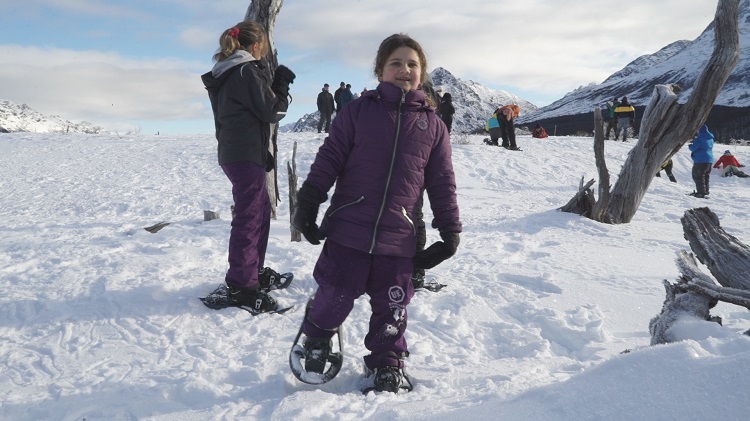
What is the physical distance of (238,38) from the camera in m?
3.00

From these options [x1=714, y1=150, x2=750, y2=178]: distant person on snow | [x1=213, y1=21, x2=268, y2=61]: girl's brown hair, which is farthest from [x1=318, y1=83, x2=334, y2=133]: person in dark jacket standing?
[x1=213, y1=21, x2=268, y2=61]: girl's brown hair

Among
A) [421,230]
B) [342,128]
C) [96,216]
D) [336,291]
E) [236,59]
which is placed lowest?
[96,216]

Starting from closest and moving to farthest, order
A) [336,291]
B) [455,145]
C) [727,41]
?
[336,291] < [727,41] < [455,145]

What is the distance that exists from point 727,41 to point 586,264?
4.04 meters

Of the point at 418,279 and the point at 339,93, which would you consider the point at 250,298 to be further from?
the point at 339,93

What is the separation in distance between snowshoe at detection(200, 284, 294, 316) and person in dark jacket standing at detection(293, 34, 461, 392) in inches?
33.2

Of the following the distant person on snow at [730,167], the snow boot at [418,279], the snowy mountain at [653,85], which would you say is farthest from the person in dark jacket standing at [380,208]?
the snowy mountain at [653,85]

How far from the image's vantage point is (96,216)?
22.9ft

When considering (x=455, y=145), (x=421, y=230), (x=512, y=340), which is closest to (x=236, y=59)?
(x=421, y=230)

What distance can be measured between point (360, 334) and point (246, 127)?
1467mm

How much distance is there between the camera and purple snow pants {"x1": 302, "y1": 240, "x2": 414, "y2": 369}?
224 cm

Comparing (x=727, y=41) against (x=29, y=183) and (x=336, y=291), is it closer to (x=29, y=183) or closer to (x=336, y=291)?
(x=336, y=291)

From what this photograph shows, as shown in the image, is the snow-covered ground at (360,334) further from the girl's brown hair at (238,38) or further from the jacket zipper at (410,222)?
the girl's brown hair at (238,38)

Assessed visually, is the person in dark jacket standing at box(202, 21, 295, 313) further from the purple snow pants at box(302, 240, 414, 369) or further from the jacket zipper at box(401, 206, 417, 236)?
the jacket zipper at box(401, 206, 417, 236)
